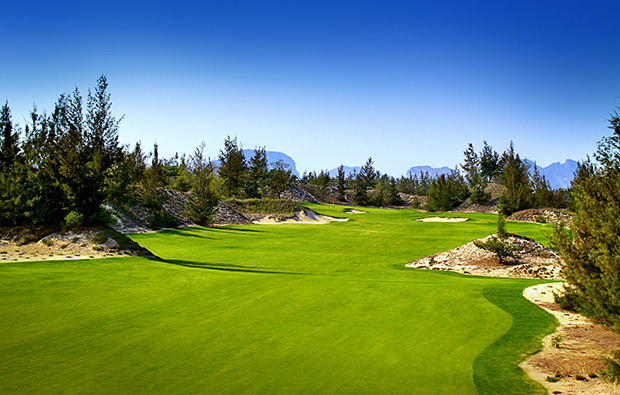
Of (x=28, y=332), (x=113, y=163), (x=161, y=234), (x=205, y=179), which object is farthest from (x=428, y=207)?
(x=28, y=332)

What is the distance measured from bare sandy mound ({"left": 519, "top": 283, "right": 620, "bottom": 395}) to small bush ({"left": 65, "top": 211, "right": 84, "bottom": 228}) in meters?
17.1

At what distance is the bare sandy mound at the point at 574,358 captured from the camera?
5.64m

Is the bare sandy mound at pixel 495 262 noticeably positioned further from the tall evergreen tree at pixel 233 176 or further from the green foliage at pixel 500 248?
the tall evergreen tree at pixel 233 176

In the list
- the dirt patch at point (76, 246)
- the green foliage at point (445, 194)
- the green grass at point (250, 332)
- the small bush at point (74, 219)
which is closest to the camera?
the green grass at point (250, 332)

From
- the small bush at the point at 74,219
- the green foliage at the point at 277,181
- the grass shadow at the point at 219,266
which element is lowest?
the grass shadow at the point at 219,266

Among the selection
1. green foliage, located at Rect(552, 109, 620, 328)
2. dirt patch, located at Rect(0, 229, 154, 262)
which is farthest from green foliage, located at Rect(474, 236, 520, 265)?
dirt patch, located at Rect(0, 229, 154, 262)

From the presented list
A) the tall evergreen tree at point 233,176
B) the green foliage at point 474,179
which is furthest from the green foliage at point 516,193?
the tall evergreen tree at point 233,176

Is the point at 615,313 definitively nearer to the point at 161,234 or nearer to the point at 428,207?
the point at 161,234

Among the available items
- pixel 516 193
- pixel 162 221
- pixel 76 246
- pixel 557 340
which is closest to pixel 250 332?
pixel 557 340

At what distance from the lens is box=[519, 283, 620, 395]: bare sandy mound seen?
222 inches

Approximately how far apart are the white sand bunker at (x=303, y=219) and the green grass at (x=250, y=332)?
27676mm

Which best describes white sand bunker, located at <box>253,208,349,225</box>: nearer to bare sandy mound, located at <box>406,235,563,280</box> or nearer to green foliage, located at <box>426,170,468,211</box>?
green foliage, located at <box>426,170,468,211</box>

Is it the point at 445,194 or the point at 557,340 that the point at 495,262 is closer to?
the point at 557,340

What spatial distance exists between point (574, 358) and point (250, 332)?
5.41 meters
